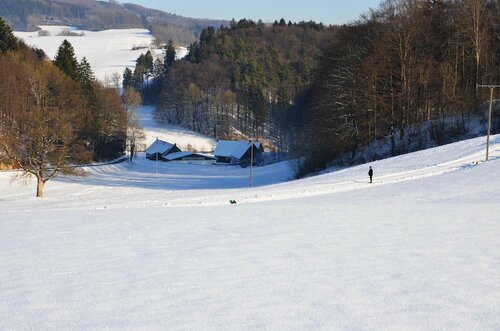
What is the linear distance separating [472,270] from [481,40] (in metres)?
42.1

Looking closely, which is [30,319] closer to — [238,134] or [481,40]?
[481,40]

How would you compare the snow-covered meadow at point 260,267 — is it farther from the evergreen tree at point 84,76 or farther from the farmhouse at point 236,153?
the farmhouse at point 236,153

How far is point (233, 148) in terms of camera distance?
86.2 meters

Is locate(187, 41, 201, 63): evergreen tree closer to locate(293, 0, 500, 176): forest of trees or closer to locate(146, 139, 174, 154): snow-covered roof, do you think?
locate(146, 139, 174, 154): snow-covered roof

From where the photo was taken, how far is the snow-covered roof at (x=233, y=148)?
277 ft

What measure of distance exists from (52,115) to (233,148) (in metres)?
47.0

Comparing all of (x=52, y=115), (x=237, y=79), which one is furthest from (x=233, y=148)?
(x=237, y=79)

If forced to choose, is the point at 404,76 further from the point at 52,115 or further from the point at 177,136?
the point at 177,136

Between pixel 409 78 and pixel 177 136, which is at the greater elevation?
pixel 409 78

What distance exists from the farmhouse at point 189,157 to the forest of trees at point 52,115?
9.77 metres

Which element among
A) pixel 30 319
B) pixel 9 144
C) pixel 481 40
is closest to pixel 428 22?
pixel 481 40

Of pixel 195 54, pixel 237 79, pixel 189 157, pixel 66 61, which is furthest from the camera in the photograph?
pixel 195 54

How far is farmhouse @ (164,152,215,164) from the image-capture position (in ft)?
289

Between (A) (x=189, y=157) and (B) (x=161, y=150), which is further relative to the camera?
(A) (x=189, y=157)
